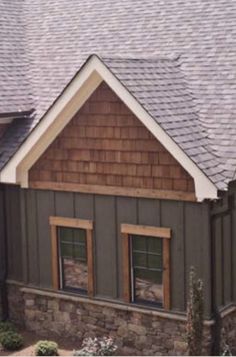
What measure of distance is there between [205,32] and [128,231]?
18.7 ft

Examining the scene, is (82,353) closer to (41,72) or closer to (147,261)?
(147,261)

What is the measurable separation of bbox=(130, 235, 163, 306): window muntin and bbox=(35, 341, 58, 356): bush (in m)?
1.86

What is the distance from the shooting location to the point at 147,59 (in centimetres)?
1528

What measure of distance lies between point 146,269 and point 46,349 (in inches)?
99.6

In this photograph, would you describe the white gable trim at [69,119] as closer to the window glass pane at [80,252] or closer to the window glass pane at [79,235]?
the window glass pane at [79,235]

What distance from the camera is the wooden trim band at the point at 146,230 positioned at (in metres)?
13.6

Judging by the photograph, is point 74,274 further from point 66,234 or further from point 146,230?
point 146,230

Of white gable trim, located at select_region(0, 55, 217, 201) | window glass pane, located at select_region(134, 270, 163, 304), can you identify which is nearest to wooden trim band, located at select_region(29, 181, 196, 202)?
white gable trim, located at select_region(0, 55, 217, 201)

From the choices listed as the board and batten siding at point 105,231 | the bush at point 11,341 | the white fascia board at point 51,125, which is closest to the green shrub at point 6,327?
the bush at point 11,341

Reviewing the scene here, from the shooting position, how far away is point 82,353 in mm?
13438

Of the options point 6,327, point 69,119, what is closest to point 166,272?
point 69,119

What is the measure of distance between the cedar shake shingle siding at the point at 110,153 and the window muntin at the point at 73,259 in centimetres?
115

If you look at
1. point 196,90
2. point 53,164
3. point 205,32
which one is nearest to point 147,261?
point 53,164

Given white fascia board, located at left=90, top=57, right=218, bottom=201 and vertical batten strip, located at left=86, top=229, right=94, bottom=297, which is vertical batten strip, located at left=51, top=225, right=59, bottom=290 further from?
white fascia board, located at left=90, top=57, right=218, bottom=201
